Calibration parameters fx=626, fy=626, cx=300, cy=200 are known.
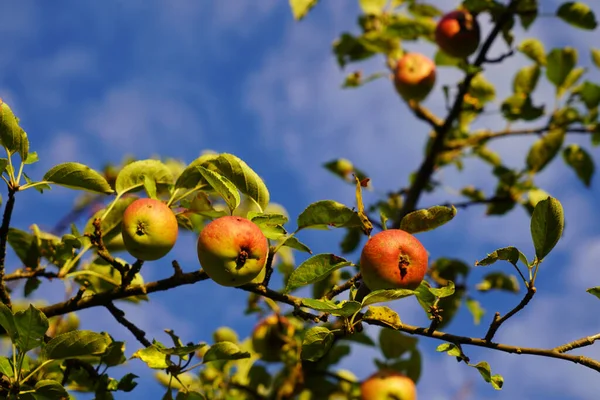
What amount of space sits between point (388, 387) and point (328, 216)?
1.61 m

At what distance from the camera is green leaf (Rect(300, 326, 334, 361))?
1.37 metres

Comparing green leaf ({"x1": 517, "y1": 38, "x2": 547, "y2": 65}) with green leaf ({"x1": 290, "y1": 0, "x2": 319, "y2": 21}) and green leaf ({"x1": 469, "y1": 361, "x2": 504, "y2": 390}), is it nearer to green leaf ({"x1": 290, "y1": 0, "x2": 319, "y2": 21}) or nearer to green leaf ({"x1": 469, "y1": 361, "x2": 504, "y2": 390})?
green leaf ({"x1": 290, "y1": 0, "x2": 319, "y2": 21})

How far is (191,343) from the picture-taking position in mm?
1547

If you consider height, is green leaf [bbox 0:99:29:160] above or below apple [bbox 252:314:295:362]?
above

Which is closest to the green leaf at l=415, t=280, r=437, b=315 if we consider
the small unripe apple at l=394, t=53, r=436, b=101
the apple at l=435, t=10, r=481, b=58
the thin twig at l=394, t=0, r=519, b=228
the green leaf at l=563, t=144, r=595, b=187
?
the thin twig at l=394, t=0, r=519, b=228

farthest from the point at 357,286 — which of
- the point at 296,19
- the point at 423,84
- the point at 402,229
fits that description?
the point at 423,84

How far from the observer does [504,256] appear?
53.5 inches

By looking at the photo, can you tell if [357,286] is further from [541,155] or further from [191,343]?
[541,155]

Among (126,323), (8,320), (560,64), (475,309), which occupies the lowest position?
(475,309)

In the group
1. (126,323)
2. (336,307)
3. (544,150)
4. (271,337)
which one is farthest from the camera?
(544,150)

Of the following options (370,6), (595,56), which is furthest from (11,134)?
(595,56)

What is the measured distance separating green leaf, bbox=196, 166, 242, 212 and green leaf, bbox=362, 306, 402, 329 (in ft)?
1.35

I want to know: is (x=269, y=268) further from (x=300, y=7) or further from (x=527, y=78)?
(x=527, y=78)

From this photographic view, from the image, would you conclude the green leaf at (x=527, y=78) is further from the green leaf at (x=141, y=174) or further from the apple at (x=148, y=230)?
the apple at (x=148, y=230)
